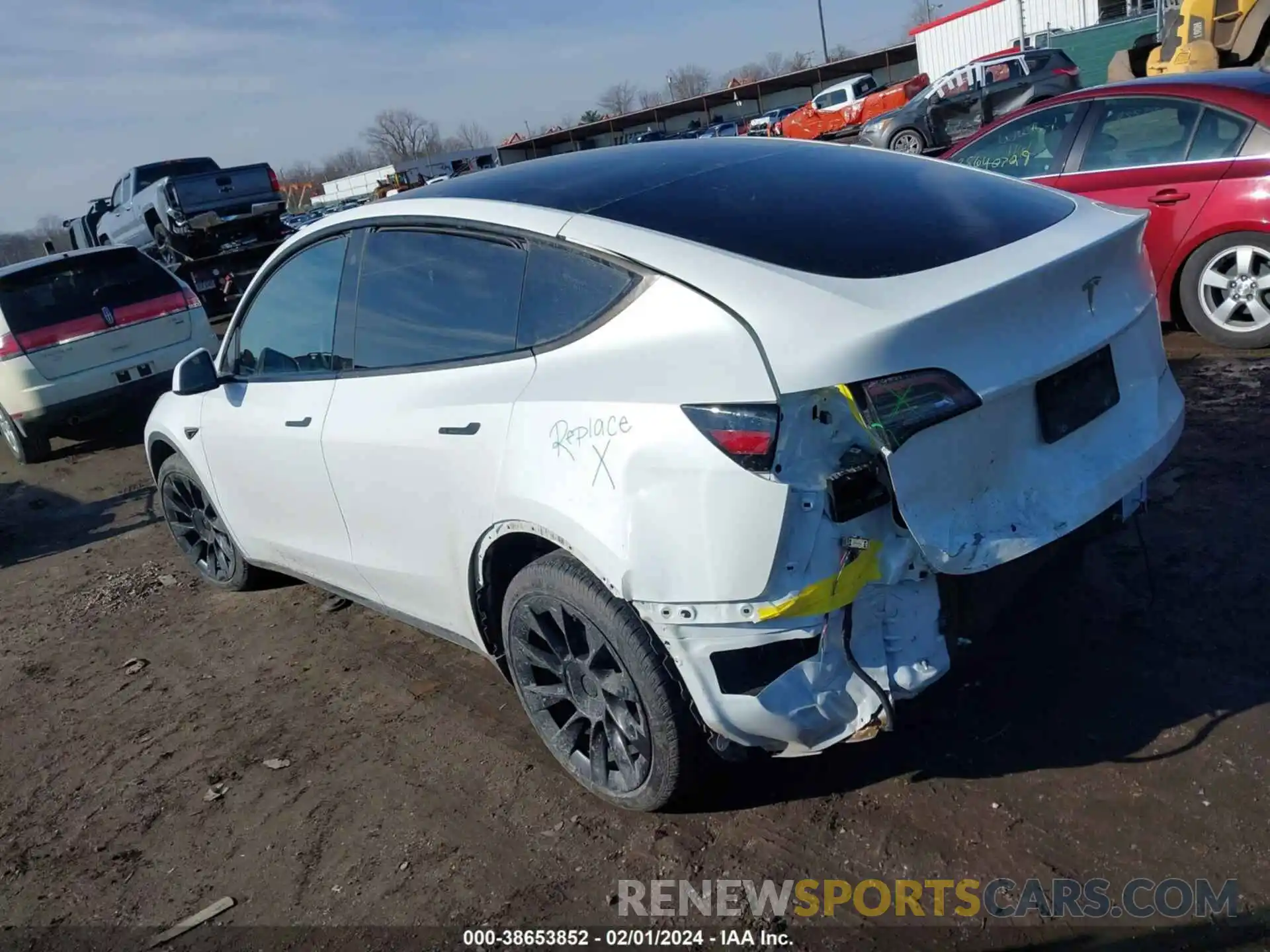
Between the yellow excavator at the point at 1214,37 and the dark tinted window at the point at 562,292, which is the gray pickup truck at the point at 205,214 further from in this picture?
the dark tinted window at the point at 562,292

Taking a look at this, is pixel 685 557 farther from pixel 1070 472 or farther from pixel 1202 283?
pixel 1202 283

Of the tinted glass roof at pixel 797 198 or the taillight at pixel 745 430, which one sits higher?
the tinted glass roof at pixel 797 198

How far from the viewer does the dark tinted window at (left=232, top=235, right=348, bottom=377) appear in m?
3.79

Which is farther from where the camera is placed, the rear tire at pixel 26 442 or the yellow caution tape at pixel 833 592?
the rear tire at pixel 26 442

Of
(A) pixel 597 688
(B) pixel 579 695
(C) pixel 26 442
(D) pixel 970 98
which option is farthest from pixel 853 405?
(D) pixel 970 98

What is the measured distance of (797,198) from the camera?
9.99ft

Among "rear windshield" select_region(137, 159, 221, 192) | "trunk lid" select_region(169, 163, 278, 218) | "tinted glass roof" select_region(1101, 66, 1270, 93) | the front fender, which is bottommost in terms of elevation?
the front fender

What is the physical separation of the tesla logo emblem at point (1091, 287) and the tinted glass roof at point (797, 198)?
224 mm

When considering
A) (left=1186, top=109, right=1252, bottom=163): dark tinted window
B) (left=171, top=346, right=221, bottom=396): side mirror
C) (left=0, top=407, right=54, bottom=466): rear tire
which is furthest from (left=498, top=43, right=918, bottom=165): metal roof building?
(left=171, top=346, right=221, bottom=396): side mirror

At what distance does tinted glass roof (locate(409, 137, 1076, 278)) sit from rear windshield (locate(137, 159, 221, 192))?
1642 centimetres

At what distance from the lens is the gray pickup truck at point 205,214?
1527cm

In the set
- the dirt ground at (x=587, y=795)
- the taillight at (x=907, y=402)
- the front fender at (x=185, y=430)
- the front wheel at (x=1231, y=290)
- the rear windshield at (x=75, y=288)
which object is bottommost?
the dirt ground at (x=587, y=795)

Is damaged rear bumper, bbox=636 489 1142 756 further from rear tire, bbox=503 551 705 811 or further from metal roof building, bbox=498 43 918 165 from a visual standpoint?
metal roof building, bbox=498 43 918 165

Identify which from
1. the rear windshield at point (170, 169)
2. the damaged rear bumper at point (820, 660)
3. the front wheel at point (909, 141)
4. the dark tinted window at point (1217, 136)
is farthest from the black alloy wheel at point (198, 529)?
the front wheel at point (909, 141)
